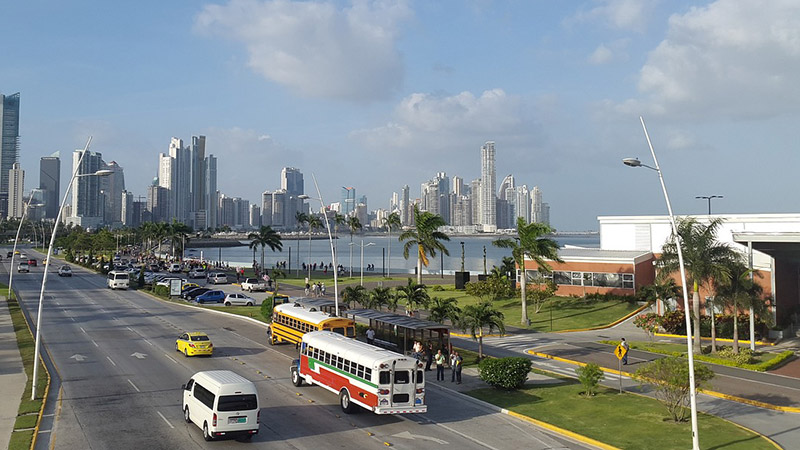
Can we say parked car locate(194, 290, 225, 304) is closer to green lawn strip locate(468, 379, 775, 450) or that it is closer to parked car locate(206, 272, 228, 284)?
parked car locate(206, 272, 228, 284)

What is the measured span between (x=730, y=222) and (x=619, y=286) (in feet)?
39.5

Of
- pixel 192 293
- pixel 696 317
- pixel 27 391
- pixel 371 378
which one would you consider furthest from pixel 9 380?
pixel 192 293

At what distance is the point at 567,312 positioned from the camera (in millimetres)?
55531

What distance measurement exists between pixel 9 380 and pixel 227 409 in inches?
615

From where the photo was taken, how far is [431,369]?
33.8m

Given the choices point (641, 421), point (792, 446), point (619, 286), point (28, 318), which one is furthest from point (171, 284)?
point (792, 446)

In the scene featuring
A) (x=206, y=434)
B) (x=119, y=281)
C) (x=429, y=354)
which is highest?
(x=119, y=281)

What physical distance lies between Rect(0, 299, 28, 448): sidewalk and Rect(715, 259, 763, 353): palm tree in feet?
121

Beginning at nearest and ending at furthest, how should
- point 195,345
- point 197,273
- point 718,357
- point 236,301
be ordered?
point 195,345, point 718,357, point 236,301, point 197,273

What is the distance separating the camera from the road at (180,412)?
20.6 m

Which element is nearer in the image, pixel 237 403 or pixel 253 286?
pixel 237 403

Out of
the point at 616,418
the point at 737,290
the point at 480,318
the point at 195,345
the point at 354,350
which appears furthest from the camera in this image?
the point at 737,290

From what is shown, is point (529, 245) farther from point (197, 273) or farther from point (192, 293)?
point (197, 273)

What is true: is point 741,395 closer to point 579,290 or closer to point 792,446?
point 792,446
